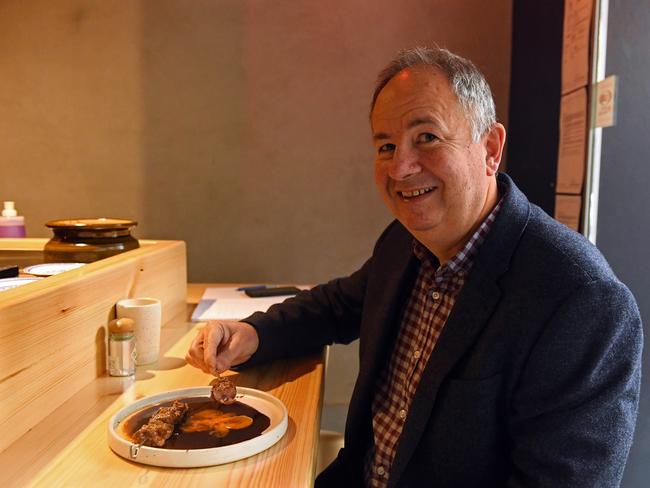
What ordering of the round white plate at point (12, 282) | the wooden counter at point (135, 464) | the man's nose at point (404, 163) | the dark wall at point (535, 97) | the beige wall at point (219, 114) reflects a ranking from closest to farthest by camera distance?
the wooden counter at point (135, 464), the man's nose at point (404, 163), the round white plate at point (12, 282), the dark wall at point (535, 97), the beige wall at point (219, 114)

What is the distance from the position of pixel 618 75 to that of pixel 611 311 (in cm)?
103

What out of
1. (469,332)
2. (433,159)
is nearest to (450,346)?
(469,332)

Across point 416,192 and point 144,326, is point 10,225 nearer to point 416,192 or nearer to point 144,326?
point 144,326

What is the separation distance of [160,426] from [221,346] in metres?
0.36

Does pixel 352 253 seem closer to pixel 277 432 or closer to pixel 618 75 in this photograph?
pixel 618 75

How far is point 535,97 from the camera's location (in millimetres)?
2281

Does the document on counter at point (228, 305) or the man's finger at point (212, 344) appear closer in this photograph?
the man's finger at point (212, 344)

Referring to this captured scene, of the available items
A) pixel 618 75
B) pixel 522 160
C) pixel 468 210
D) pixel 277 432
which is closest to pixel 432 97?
pixel 468 210

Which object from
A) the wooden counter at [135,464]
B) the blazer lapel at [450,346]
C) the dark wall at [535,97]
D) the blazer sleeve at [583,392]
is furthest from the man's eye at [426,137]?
the dark wall at [535,97]

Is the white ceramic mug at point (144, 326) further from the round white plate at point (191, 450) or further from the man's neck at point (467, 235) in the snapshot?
the man's neck at point (467, 235)

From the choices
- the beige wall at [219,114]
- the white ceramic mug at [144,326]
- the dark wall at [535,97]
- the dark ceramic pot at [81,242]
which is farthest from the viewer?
the beige wall at [219,114]

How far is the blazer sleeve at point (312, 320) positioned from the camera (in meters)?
1.40

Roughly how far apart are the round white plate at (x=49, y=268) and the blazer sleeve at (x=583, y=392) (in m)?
1.06

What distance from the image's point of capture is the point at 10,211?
219 cm
